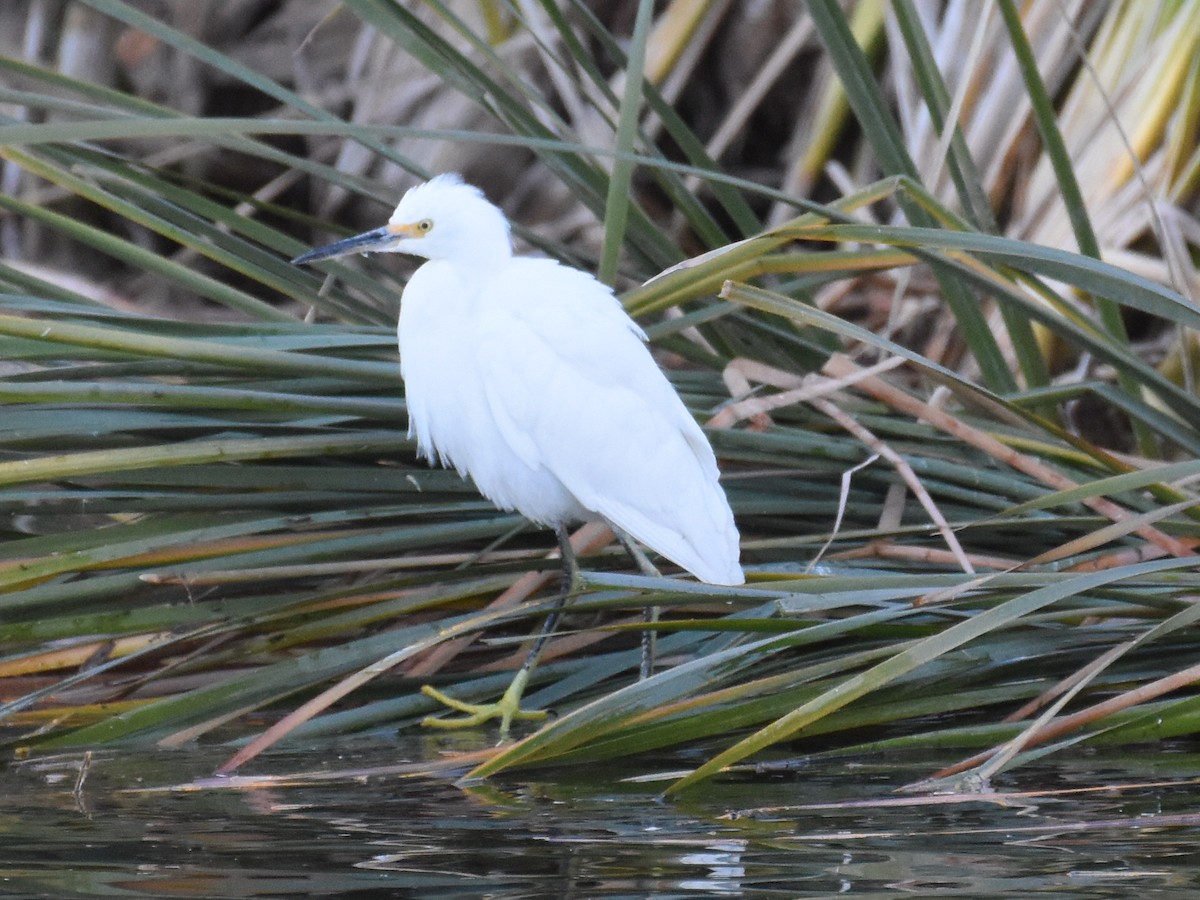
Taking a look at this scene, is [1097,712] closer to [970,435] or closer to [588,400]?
[970,435]

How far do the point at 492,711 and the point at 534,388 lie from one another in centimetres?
48

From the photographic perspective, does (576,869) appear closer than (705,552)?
Yes

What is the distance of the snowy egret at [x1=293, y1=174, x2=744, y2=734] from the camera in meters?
2.05

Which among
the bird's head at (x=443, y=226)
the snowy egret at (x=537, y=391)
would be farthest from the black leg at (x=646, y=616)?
the bird's head at (x=443, y=226)

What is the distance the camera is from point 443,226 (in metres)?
2.24

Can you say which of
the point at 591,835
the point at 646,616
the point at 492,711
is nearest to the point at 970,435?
the point at 646,616

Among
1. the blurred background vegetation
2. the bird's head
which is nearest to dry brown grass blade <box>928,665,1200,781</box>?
the blurred background vegetation

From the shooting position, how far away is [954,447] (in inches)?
87.7

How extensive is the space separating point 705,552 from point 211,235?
0.83 m

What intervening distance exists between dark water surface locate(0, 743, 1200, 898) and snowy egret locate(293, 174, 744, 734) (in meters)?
0.40

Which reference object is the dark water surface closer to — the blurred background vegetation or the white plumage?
the blurred background vegetation

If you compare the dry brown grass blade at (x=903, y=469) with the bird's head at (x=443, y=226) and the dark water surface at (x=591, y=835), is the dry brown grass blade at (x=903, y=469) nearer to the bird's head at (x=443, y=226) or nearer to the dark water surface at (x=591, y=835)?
the dark water surface at (x=591, y=835)

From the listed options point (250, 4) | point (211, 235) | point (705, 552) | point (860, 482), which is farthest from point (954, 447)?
point (250, 4)

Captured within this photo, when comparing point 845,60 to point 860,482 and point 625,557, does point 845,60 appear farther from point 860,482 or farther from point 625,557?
point 625,557
